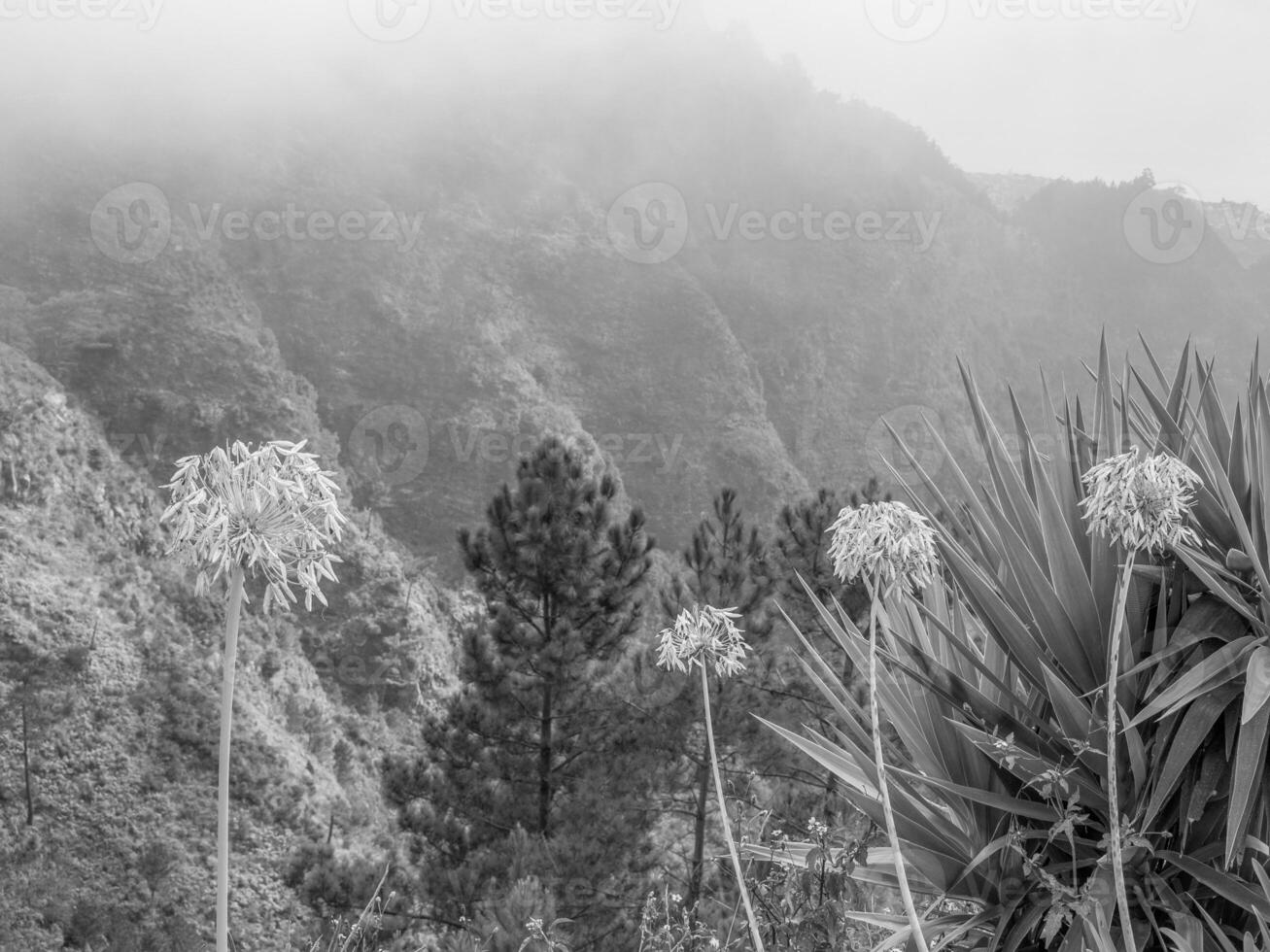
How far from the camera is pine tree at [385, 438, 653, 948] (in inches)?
495

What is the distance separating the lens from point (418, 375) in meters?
42.1

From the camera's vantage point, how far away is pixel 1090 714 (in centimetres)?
247

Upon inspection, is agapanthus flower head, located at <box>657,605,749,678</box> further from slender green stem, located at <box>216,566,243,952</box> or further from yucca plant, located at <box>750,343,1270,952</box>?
slender green stem, located at <box>216,566,243,952</box>

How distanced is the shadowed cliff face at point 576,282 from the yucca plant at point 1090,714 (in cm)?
2319

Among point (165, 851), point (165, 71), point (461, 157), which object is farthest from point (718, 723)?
point (165, 71)

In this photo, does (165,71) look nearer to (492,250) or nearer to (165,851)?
Result: (492,250)

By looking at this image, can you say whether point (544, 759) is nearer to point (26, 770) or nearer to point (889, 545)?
point (889, 545)

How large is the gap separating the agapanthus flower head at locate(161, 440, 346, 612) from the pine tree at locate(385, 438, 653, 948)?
11121mm

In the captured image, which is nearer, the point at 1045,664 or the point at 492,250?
the point at 1045,664

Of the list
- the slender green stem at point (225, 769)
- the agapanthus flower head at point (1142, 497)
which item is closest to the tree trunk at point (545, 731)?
the agapanthus flower head at point (1142, 497)

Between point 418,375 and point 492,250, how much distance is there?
12.5 m

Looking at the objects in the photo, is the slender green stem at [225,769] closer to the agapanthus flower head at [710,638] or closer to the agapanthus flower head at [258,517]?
the agapanthus flower head at [258,517]

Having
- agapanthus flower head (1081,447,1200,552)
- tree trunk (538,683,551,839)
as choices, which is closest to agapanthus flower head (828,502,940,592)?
agapanthus flower head (1081,447,1200,552)

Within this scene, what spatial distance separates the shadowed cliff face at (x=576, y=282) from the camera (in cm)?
3641
